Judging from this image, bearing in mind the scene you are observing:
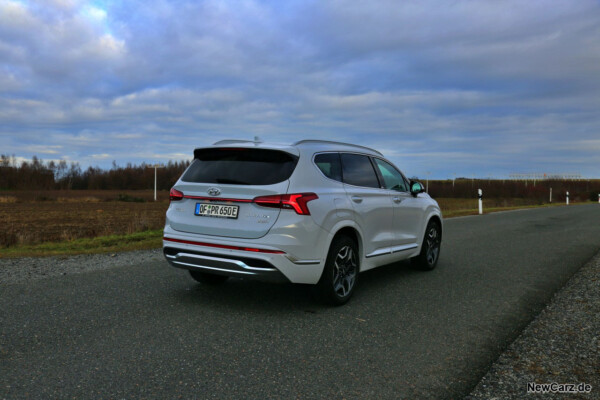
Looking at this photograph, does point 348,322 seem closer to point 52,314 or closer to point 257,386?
point 257,386

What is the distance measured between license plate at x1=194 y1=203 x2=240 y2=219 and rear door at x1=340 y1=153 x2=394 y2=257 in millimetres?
1390

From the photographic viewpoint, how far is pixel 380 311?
4.96 meters

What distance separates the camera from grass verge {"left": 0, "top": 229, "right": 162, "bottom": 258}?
28.9ft

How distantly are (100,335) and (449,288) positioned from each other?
14.2 ft

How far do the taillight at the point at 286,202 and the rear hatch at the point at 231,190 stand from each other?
0.13ft

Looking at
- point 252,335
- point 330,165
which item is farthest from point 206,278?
point 330,165

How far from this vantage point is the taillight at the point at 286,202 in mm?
4480

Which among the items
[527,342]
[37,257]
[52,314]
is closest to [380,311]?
[527,342]

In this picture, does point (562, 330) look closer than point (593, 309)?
Yes

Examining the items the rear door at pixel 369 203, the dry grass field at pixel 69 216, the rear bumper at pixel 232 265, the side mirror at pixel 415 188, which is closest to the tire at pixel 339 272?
the rear door at pixel 369 203

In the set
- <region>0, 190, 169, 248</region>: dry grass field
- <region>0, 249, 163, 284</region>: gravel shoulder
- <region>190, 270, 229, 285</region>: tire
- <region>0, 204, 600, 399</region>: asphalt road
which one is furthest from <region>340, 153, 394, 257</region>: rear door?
<region>0, 190, 169, 248</region>: dry grass field

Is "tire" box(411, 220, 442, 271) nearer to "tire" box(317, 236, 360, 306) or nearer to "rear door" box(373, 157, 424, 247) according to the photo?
"rear door" box(373, 157, 424, 247)

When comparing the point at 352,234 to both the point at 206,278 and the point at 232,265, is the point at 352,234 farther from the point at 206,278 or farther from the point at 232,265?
the point at 206,278

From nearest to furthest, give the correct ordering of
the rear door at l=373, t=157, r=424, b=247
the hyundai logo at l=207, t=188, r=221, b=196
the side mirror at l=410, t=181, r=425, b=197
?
the hyundai logo at l=207, t=188, r=221, b=196 < the rear door at l=373, t=157, r=424, b=247 < the side mirror at l=410, t=181, r=425, b=197
